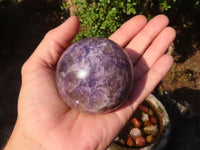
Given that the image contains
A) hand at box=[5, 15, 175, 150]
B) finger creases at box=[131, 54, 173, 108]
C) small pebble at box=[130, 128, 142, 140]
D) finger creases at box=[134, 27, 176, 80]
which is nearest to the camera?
hand at box=[5, 15, 175, 150]

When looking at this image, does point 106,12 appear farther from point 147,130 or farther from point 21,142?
point 21,142

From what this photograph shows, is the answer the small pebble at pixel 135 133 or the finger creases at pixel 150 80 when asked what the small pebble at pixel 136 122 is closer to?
the small pebble at pixel 135 133

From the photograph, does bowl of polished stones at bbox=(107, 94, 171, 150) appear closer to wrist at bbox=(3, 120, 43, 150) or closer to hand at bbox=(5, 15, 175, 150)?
hand at bbox=(5, 15, 175, 150)

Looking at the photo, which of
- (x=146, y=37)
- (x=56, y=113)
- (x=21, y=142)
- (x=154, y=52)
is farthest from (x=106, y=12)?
(x=21, y=142)

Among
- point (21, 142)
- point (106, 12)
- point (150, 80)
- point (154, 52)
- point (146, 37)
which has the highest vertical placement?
point (106, 12)

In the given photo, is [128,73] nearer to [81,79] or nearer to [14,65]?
[81,79]

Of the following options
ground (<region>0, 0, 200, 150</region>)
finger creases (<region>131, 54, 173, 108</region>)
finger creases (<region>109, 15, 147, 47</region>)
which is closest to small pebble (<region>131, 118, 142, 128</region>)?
ground (<region>0, 0, 200, 150</region>)
